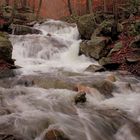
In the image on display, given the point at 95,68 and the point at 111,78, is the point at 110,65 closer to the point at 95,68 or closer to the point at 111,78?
the point at 95,68

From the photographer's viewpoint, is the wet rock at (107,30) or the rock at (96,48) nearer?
the rock at (96,48)

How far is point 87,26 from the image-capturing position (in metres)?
16.3

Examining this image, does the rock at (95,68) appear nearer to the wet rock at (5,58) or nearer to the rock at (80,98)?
the wet rock at (5,58)

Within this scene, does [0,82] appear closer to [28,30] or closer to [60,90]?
[60,90]

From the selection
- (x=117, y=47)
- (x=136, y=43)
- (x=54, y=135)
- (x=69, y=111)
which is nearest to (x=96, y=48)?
(x=117, y=47)

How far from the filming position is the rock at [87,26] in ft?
52.9

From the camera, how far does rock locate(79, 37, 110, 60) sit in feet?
44.4

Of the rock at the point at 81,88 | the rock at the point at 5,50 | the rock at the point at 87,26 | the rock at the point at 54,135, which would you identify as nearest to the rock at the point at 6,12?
the rock at the point at 87,26

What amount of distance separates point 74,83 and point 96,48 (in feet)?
15.1

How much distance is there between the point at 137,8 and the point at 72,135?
14125 millimetres

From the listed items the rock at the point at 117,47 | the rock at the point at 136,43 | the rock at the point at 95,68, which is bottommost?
the rock at the point at 95,68

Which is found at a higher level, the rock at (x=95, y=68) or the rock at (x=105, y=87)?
the rock at (x=105, y=87)

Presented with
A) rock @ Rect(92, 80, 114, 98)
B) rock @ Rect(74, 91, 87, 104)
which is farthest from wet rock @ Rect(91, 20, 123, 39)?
rock @ Rect(74, 91, 87, 104)

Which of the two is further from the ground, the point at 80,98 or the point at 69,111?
the point at 80,98
